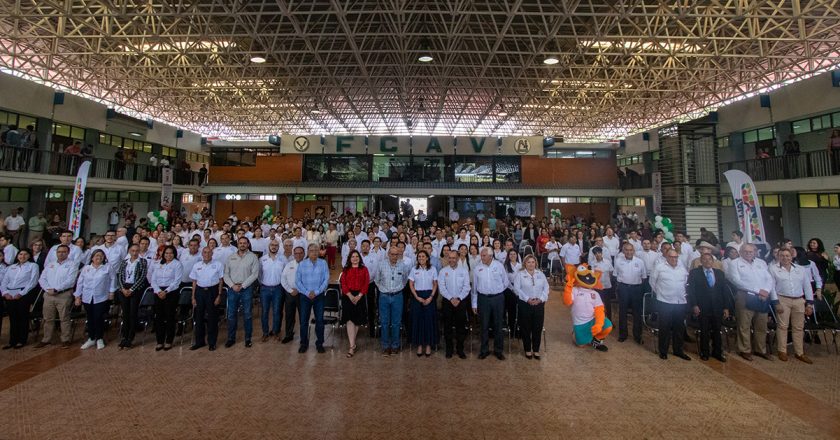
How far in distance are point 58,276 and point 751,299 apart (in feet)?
37.5

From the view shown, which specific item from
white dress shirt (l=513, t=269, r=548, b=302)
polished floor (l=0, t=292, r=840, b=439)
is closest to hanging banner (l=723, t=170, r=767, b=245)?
polished floor (l=0, t=292, r=840, b=439)

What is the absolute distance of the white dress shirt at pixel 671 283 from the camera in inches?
214

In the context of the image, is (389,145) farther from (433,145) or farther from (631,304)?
(631,304)

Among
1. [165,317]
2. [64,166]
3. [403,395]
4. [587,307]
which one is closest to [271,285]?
[165,317]

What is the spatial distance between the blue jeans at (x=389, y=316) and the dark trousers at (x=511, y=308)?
1.97m

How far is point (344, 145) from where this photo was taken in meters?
21.2

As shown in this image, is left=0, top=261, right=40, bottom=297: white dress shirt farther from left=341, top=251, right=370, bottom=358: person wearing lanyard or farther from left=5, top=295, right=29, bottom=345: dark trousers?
left=341, top=251, right=370, bottom=358: person wearing lanyard

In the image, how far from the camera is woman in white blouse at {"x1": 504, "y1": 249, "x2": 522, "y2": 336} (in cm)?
586

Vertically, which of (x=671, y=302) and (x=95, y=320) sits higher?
(x=671, y=302)

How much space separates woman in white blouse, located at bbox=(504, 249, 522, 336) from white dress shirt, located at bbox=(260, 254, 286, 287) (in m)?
3.99

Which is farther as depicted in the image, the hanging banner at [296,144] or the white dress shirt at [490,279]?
the hanging banner at [296,144]

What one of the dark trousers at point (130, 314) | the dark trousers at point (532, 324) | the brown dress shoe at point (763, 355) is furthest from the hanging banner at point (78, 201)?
the brown dress shoe at point (763, 355)

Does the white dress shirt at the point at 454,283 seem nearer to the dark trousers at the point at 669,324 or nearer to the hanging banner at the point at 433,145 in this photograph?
the dark trousers at the point at 669,324

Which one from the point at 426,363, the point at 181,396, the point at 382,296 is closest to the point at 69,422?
the point at 181,396
